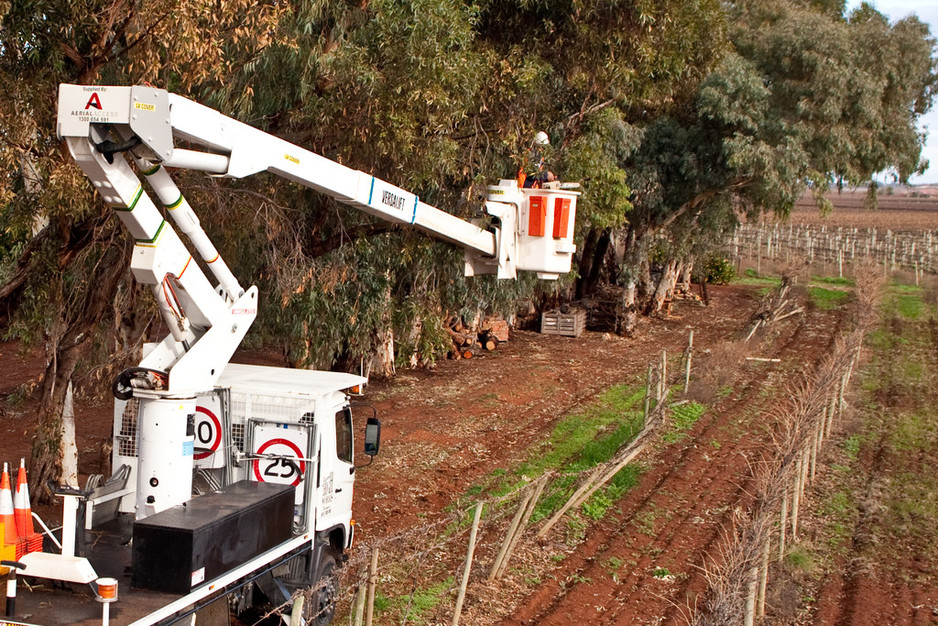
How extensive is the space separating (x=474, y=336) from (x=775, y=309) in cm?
1197

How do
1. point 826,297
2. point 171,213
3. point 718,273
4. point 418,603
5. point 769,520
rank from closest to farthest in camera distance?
1. point 171,213
2. point 769,520
3. point 418,603
4. point 826,297
5. point 718,273

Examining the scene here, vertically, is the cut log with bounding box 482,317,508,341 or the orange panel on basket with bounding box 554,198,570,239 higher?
the orange panel on basket with bounding box 554,198,570,239

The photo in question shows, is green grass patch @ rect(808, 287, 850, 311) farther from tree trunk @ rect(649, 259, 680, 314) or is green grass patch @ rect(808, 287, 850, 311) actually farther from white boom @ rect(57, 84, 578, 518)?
white boom @ rect(57, 84, 578, 518)

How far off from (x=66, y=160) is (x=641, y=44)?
419 inches

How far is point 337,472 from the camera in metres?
9.80

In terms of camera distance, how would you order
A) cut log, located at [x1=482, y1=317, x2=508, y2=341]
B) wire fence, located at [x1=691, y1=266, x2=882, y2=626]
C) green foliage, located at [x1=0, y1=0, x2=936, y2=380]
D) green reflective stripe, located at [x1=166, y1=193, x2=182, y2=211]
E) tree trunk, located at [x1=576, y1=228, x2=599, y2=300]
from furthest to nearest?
tree trunk, located at [x1=576, y1=228, x2=599, y2=300], cut log, located at [x1=482, y1=317, x2=508, y2=341], green foliage, located at [x1=0, y1=0, x2=936, y2=380], wire fence, located at [x1=691, y1=266, x2=882, y2=626], green reflective stripe, located at [x1=166, y1=193, x2=182, y2=211]

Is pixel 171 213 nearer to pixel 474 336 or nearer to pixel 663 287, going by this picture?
pixel 474 336

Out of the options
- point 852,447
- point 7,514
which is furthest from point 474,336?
point 7,514

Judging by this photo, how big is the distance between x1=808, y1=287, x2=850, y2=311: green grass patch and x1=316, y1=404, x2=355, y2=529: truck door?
32.6 meters

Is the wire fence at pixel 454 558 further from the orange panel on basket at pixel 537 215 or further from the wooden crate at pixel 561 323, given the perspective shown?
the wooden crate at pixel 561 323

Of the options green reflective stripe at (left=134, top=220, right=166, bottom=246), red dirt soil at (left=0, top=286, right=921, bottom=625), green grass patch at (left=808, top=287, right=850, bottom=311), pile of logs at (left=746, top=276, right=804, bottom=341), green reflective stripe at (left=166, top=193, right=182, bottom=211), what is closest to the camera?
green reflective stripe at (left=134, top=220, right=166, bottom=246)

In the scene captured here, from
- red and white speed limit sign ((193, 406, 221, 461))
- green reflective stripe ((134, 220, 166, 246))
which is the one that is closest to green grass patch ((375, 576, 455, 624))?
red and white speed limit sign ((193, 406, 221, 461))

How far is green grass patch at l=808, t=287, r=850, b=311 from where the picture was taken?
39.8 m

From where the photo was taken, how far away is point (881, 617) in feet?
37.7
